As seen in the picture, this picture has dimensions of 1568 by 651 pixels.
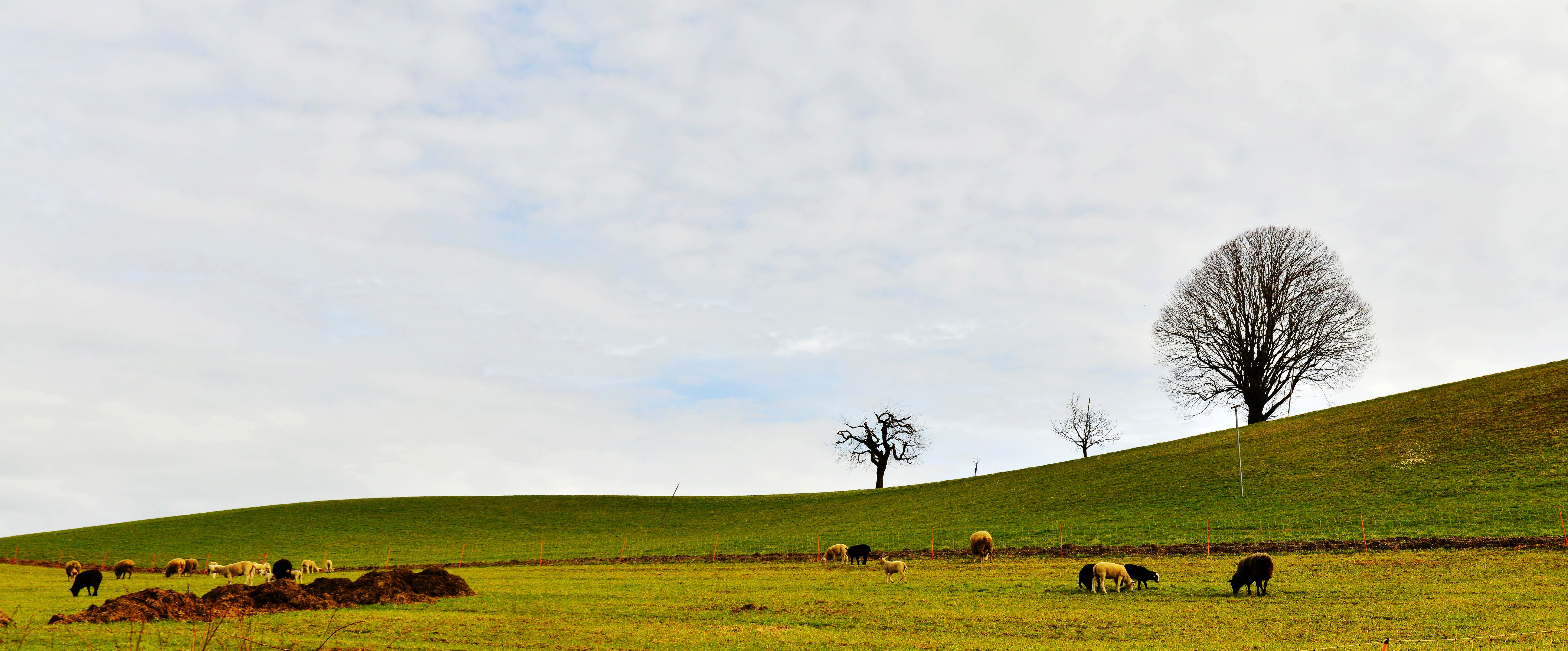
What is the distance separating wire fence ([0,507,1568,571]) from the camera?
35.9 m

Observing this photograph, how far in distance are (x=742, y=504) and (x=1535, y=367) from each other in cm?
6367

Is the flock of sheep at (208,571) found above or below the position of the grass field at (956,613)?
below

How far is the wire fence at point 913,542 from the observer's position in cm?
3594

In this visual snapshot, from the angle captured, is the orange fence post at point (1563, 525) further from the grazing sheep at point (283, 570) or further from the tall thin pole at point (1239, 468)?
the grazing sheep at point (283, 570)

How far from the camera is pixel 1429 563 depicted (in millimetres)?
30516

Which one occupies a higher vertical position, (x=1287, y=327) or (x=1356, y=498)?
(x=1287, y=327)

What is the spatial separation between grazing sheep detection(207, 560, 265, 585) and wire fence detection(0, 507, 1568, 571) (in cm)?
867

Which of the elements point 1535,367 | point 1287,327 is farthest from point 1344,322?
point 1535,367

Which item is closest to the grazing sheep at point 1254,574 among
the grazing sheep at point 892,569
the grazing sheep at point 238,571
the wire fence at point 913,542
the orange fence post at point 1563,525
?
the grazing sheep at point 892,569

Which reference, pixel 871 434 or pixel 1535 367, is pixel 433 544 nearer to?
pixel 871 434

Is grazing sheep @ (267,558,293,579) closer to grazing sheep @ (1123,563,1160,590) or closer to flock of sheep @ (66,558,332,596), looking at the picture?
flock of sheep @ (66,558,332,596)

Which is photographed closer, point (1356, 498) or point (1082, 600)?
point (1082, 600)

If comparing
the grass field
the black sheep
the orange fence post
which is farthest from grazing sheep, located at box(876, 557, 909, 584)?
the orange fence post

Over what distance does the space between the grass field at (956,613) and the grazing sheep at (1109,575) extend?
2.17 ft
